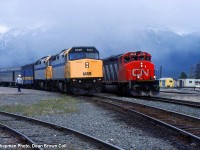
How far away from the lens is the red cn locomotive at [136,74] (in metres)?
30.0

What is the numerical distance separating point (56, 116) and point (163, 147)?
8.04 m

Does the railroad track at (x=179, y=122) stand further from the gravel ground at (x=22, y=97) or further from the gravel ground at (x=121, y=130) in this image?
the gravel ground at (x=22, y=97)

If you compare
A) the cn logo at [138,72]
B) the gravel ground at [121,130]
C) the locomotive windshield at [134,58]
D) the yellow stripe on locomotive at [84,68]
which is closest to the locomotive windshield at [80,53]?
the yellow stripe on locomotive at [84,68]

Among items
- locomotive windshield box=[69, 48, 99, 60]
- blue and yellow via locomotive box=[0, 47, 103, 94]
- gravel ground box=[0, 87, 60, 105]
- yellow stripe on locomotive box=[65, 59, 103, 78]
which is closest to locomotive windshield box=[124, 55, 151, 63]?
blue and yellow via locomotive box=[0, 47, 103, 94]

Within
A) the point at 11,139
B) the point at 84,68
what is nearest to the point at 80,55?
the point at 84,68

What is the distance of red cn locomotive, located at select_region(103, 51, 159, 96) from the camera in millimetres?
30047

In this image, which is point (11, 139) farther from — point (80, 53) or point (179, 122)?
point (80, 53)

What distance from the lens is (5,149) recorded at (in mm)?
9227

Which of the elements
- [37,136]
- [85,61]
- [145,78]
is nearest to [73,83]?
[85,61]

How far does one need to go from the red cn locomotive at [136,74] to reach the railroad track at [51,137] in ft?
51.5

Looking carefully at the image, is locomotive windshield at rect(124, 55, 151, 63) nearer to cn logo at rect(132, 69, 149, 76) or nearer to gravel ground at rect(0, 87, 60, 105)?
cn logo at rect(132, 69, 149, 76)

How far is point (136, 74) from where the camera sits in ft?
99.9

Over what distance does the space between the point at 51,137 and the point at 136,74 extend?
1974cm

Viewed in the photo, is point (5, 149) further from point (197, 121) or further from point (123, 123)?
point (197, 121)
